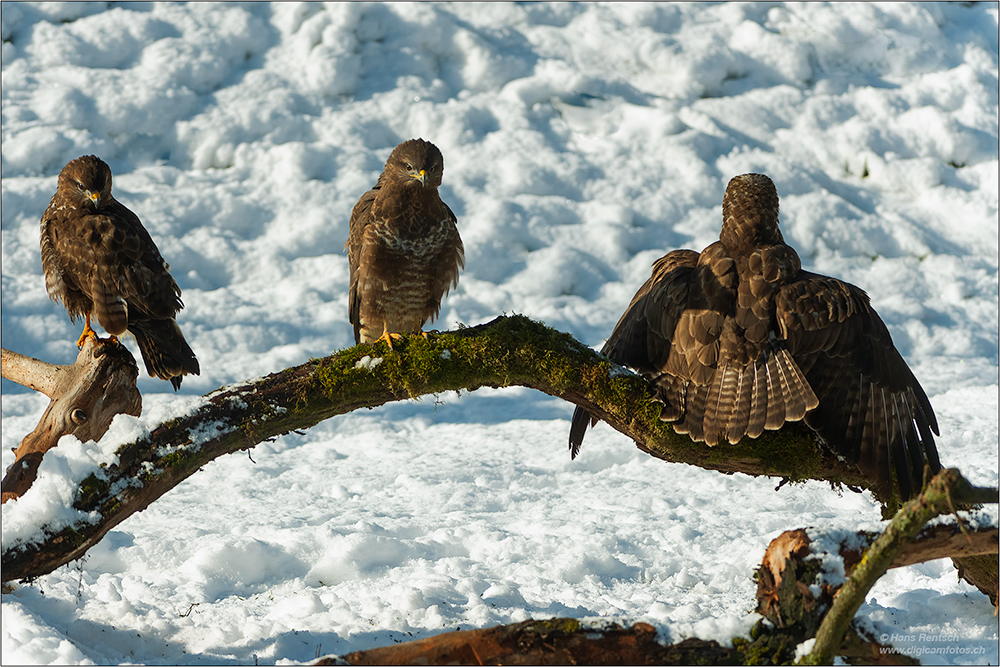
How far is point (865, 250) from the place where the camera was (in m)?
10.8

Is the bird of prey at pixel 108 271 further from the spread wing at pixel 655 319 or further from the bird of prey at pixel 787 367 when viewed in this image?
the bird of prey at pixel 787 367

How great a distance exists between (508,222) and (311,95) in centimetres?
366

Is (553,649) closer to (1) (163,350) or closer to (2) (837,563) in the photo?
(2) (837,563)

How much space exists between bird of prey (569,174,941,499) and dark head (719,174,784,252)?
0.04m

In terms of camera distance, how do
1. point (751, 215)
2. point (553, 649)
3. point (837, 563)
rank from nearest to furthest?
point (553, 649)
point (837, 563)
point (751, 215)

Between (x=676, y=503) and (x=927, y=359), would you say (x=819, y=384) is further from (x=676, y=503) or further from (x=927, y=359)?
(x=927, y=359)

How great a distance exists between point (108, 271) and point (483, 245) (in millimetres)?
5848

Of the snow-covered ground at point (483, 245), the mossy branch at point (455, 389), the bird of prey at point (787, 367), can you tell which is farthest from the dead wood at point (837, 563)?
the mossy branch at point (455, 389)

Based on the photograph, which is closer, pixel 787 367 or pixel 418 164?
pixel 787 367

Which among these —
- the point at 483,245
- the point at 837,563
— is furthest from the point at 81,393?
the point at 483,245

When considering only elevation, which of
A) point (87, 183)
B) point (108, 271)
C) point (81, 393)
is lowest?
point (81, 393)

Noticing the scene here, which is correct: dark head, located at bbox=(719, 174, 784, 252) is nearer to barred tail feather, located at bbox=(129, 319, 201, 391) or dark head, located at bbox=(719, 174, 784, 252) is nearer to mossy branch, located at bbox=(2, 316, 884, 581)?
mossy branch, located at bbox=(2, 316, 884, 581)

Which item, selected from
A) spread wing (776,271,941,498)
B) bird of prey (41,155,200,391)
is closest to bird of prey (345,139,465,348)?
bird of prey (41,155,200,391)

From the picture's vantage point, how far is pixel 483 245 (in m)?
10.5
